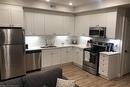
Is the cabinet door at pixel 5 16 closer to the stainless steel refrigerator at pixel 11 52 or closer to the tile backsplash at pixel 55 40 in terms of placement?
the stainless steel refrigerator at pixel 11 52

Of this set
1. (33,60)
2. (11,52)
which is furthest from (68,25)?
(11,52)

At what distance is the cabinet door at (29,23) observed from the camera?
15.2 ft

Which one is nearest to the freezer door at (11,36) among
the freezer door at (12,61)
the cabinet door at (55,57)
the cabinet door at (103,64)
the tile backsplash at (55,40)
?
the freezer door at (12,61)

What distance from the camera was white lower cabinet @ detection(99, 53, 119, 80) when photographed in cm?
406

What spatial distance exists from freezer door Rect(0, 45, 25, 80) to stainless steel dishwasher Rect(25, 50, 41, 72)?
31 centimetres

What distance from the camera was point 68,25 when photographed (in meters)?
5.87

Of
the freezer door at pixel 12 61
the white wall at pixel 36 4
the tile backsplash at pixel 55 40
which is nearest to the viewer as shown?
the freezer door at pixel 12 61

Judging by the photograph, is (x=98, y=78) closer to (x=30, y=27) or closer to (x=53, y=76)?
(x=53, y=76)

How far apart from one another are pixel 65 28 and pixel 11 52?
2.83m

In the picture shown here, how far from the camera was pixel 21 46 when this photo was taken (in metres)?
4.01

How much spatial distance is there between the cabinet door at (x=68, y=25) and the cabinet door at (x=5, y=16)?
2579mm

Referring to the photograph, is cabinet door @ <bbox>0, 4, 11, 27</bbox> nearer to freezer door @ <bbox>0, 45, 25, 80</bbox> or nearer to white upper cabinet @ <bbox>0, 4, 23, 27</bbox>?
white upper cabinet @ <bbox>0, 4, 23, 27</bbox>

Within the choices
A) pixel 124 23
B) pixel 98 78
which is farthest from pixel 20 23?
pixel 124 23

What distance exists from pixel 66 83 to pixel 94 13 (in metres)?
3.58
